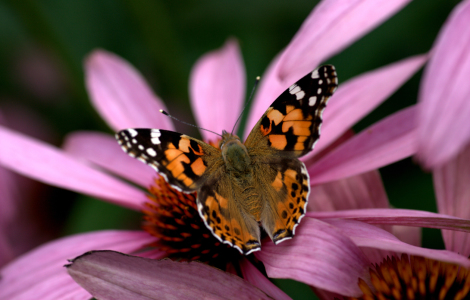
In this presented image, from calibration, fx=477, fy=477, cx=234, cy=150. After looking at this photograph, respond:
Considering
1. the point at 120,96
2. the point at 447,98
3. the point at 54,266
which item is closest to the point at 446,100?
the point at 447,98

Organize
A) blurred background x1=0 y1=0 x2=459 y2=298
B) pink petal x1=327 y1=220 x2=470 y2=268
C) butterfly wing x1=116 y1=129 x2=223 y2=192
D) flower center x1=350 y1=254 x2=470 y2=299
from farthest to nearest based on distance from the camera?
1. blurred background x1=0 y1=0 x2=459 y2=298
2. butterfly wing x1=116 y1=129 x2=223 y2=192
3. flower center x1=350 y1=254 x2=470 y2=299
4. pink petal x1=327 y1=220 x2=470 y2=268

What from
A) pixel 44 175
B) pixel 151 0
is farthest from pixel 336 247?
pixel 151 0

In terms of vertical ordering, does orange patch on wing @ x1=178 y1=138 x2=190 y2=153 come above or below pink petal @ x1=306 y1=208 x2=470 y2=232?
above

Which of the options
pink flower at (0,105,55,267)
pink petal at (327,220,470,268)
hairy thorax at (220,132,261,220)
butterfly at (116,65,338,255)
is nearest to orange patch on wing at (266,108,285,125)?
butterfly at (116,65,338,255)

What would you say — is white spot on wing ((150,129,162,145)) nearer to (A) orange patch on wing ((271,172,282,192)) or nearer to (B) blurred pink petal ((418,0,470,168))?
(A) orange patch on wing ((271,172,282,192))

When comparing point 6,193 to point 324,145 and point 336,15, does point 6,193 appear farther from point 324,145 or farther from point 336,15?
point 336,15

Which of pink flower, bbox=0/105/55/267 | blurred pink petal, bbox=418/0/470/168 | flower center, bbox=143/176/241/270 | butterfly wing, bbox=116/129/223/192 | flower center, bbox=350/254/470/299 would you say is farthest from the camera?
pink flower, bbox=0/105/55/267
